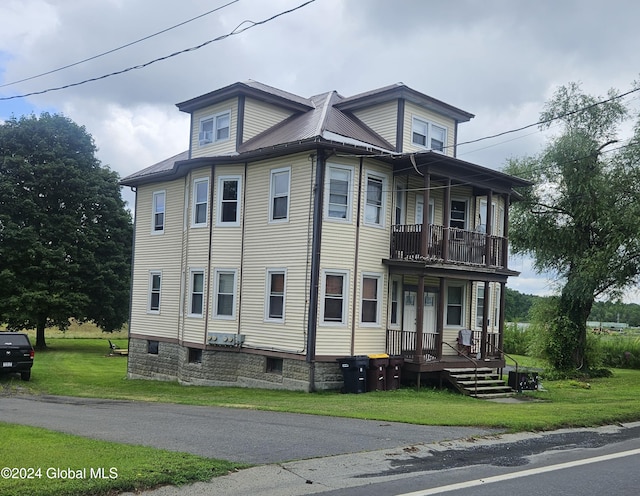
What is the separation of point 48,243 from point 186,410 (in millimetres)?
26562

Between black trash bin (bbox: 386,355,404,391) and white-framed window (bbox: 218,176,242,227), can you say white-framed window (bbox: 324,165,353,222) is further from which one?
black trash bin (bbox: 386,355,404,391)

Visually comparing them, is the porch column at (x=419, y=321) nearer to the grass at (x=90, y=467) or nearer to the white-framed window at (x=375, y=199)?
the white-framed window at (x=375, y=199)

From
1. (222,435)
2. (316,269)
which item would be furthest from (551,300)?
(222,435)

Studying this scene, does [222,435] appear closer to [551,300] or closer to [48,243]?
[551,300]

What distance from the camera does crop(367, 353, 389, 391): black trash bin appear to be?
18453 millimetres

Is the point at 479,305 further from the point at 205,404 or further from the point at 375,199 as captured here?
the point at 205,404

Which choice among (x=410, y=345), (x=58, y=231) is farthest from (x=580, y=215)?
(x=58, y=231)

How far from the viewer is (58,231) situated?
37.0 m

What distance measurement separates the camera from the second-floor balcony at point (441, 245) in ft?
63.6

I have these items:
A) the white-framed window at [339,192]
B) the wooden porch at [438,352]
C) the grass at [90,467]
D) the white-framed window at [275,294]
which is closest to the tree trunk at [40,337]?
the white-framed window at [275,294]

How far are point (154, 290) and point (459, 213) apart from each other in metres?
12.2

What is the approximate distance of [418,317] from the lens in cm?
1906

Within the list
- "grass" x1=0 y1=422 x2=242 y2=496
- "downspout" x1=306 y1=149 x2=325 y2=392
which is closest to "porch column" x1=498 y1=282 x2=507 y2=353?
"downspout" x1=306 y1=149 x2=325 y2=392

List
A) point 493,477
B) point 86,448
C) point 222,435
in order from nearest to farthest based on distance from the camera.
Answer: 1. point 493,477
2. point 86,448
3. point 222,435
